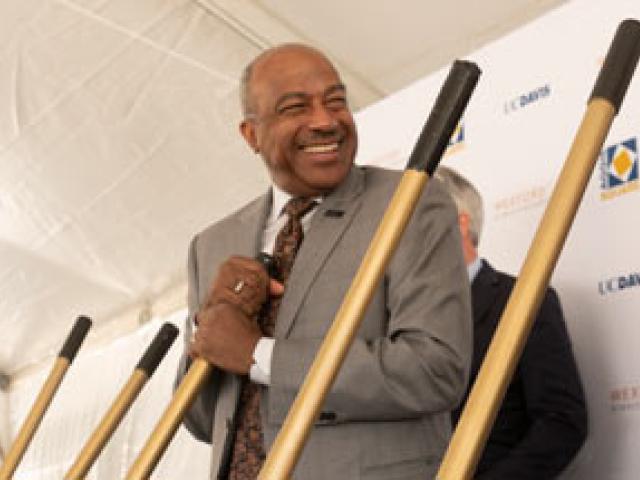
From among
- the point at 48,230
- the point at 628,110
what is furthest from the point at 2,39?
the point at 628,110

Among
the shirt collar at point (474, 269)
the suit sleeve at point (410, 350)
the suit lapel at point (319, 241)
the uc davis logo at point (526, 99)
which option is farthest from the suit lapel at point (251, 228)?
the uc davis logo at point (526, 99)

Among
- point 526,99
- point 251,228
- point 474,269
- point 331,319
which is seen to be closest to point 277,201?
point 251,228

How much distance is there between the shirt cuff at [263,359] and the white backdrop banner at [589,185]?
0.84 m

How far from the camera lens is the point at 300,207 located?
1.43m

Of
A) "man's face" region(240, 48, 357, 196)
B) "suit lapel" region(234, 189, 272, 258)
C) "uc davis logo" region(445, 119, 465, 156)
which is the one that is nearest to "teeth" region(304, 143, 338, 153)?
"man's face" region(240, 48, 357, 196)

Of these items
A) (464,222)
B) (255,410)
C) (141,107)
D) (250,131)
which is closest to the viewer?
(255,410)

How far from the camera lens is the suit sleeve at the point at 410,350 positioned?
1.21 metres

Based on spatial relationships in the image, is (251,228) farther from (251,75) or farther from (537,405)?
(537,405)

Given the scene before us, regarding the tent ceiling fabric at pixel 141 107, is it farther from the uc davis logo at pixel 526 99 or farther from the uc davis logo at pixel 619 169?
the uc davis logo at pixel 619 169

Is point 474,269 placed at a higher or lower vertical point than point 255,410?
higher

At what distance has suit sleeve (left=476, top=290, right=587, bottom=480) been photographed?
1777 mm

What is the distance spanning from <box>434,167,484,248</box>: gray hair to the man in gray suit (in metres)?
0.73

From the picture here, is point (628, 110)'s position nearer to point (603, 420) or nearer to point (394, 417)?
point (603, 420)

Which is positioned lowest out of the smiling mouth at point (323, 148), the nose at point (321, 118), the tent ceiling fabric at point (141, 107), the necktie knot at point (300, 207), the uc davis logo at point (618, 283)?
the necktie knot at point (300, 207)
